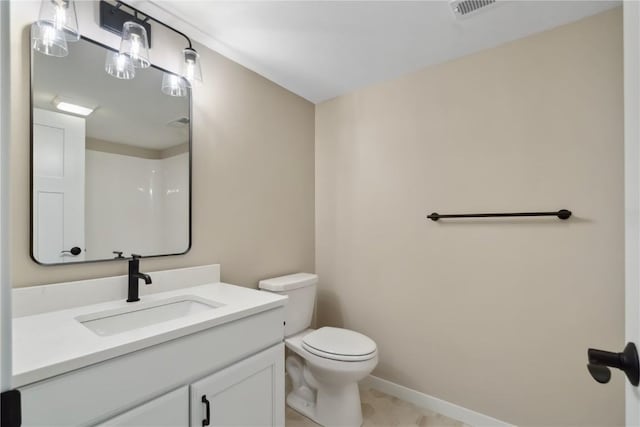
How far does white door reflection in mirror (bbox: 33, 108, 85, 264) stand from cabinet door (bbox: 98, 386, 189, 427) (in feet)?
2.23

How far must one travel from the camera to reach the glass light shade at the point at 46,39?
110 centimetres

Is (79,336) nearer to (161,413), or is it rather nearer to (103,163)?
(161,413)

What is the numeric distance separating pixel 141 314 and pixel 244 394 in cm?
53

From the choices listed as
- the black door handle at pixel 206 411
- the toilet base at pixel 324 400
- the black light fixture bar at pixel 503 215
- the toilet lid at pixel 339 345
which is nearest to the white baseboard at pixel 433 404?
the toilet base at pixel 324 400

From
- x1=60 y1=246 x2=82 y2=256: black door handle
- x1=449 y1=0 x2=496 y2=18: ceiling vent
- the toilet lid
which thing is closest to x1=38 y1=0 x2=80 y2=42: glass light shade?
x1=60 y1=246 x2=82 y2=256: black door handle

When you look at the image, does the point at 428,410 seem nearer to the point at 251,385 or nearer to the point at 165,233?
the point at 251,385

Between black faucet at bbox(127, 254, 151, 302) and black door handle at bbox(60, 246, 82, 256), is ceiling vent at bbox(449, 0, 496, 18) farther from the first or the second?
black door handle at bbox(60, 246, 82, 256)

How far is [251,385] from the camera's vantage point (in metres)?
1.19

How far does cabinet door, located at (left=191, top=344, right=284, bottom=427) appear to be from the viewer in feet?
3.36

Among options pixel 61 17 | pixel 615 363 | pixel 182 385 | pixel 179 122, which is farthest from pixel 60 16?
pixel 615 363

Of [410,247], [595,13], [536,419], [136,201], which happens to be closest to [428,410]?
[536,419]

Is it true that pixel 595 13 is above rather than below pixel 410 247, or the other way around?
above

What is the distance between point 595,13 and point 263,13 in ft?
5.19

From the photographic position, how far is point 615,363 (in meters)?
0.53
